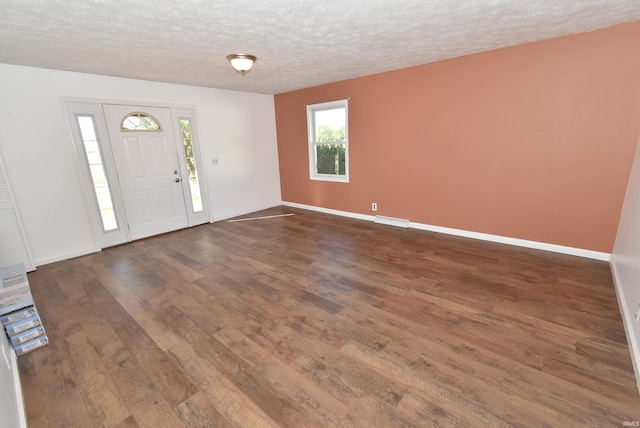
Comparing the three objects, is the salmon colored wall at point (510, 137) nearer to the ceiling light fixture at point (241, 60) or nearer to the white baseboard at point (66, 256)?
the ceiling light fixture at point (241, 60)

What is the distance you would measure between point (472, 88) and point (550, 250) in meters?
2.21

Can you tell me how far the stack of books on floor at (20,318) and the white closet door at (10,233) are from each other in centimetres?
158

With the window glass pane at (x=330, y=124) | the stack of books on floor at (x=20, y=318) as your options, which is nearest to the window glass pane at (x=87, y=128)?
the stack of books on floor at (x=20, y=318)

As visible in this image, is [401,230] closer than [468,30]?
No

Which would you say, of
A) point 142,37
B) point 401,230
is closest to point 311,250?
point 401,230

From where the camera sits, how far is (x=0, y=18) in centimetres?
208

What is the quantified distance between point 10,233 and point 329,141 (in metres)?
4.55

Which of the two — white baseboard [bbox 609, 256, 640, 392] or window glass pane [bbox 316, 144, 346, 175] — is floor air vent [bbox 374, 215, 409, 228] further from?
white baseboard [bbox 609, 256, 640, 392]

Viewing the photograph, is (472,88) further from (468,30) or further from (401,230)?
(401,230)

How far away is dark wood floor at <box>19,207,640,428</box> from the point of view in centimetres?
154

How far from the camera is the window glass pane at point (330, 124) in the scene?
5039 millimetres

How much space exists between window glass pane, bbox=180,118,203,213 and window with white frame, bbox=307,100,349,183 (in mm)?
2126

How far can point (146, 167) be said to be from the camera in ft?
14.3

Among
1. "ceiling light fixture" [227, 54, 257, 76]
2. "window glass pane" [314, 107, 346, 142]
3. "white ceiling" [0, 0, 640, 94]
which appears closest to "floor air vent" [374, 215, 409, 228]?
"window glass pane" [314, 107, 346, 142]
